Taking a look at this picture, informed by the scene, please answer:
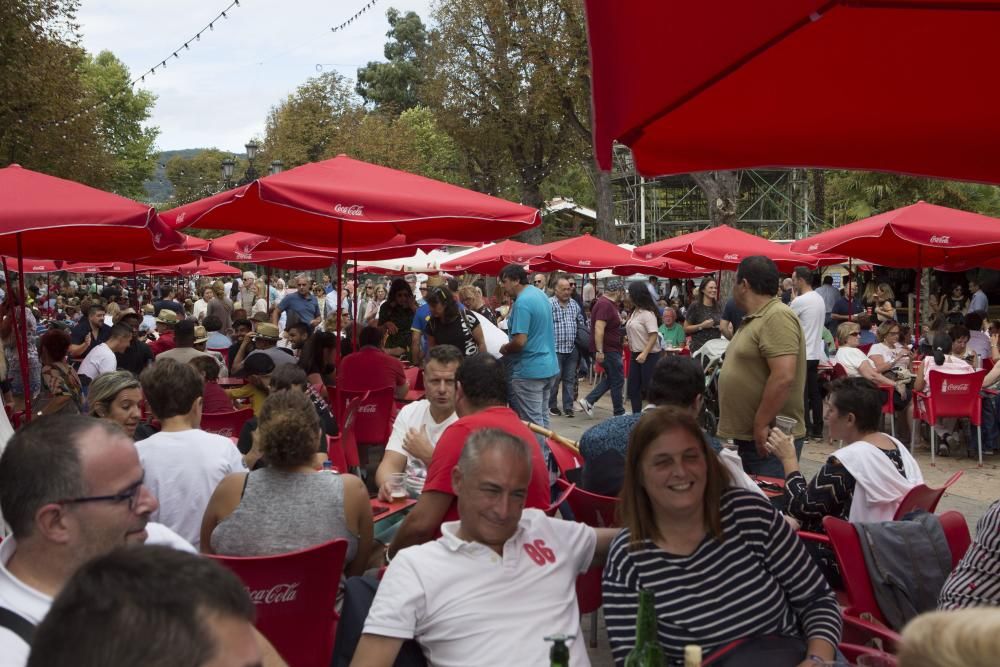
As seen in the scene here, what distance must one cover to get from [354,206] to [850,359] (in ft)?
23.6

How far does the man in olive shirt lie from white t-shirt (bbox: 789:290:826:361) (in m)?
5.76

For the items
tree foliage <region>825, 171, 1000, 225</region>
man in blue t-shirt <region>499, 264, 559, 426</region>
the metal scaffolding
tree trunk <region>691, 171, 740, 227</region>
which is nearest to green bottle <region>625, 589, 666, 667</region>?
man in blue t-shirt <region>499, 264, 559, 426</region>

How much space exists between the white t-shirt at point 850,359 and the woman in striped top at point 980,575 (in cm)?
838

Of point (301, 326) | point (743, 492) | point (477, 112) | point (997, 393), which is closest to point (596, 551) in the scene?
point (743, 492)

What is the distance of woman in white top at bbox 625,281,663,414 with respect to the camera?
500 inches

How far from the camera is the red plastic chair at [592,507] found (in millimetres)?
4512

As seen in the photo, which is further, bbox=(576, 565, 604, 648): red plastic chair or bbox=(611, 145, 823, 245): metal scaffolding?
bbox=(611, 145, 823, 245): metal scaffolding

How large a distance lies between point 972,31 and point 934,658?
6.27 ft

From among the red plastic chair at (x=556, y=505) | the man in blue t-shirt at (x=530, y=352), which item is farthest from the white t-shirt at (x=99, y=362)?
the red plastic chair at (x=556, y=505)

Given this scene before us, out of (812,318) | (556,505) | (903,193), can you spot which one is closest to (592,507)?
(556,505)

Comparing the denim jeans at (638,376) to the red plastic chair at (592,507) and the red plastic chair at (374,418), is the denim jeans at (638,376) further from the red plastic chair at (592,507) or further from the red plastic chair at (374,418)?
the red plastic chair at (592,507)

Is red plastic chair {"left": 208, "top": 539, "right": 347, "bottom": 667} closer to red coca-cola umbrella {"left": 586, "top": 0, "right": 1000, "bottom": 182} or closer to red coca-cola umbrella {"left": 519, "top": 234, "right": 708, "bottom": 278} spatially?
red coca-cola umbrella {"left": 586, "top": 0, "right": 1000, "bottom": 182}

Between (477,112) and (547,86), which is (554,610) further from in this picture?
(477,112)

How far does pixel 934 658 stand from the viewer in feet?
4.13
